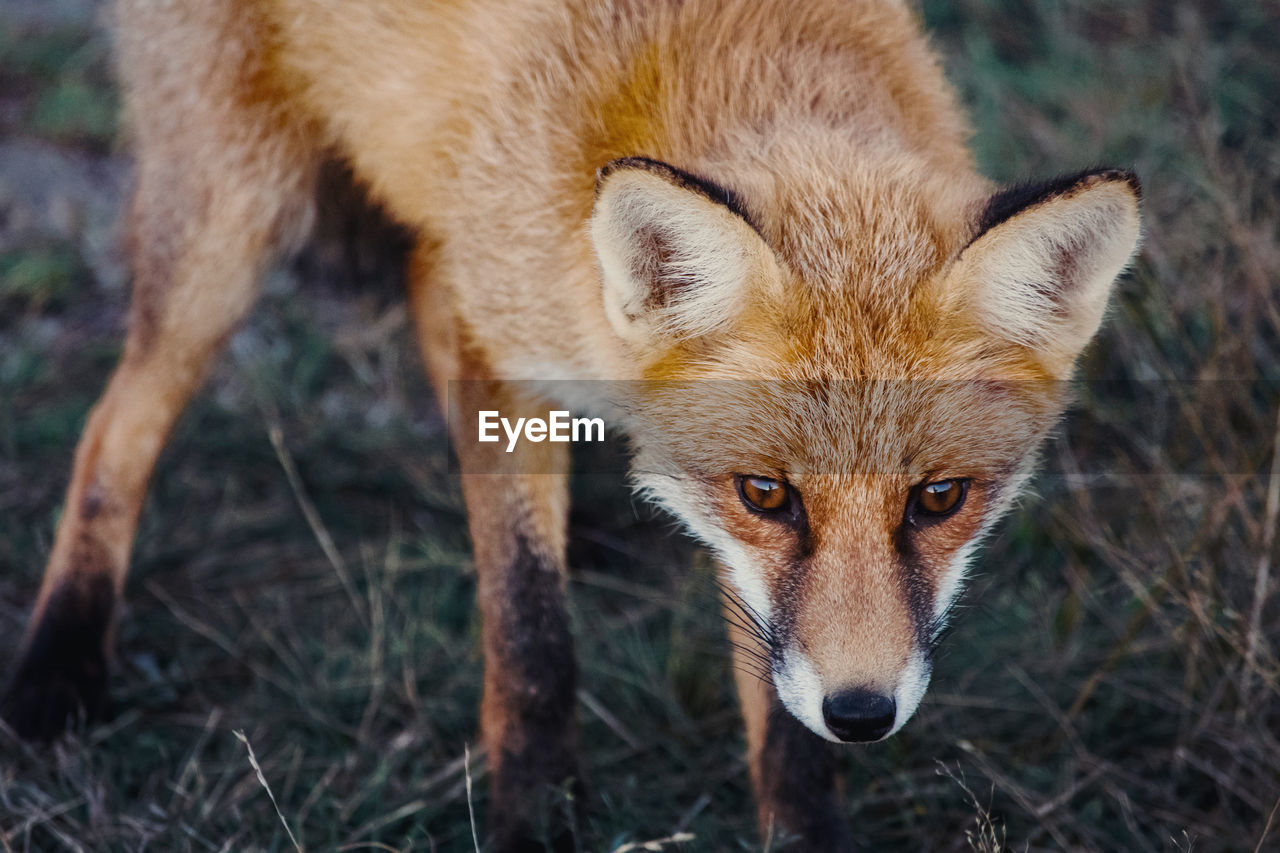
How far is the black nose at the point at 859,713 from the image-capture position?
1.94 metres

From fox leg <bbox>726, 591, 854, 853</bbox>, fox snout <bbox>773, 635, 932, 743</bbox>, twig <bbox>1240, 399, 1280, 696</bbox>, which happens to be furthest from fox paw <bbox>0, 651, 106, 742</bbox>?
twig <bbox>1240, 399, 1280, 696</bbox>

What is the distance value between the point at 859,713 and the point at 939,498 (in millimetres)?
449

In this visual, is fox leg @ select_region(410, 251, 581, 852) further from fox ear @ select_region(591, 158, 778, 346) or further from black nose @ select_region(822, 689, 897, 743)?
black nose @ select_region(822, 689, 897, 743)

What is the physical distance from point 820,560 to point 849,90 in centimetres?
112

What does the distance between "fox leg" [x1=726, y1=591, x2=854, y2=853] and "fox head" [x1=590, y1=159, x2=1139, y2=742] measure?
441 millimetres

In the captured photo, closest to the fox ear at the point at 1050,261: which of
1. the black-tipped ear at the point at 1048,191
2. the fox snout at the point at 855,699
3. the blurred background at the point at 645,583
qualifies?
the black-tipped ear at the point at 1048,191

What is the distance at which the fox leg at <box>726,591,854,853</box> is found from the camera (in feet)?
8.52

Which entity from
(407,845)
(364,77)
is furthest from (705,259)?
(407,845)

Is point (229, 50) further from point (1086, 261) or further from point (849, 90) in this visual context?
point (1086, 261)

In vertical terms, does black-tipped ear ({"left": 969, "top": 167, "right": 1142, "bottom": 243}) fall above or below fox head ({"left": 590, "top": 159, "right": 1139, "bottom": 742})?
above

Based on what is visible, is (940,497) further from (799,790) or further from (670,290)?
(799,790)

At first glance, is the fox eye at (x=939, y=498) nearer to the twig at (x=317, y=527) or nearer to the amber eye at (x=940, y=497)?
the amber eye at (x=940, y=497)

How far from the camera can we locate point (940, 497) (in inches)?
83.9

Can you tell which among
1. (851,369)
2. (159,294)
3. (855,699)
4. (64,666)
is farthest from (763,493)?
(64,666)
